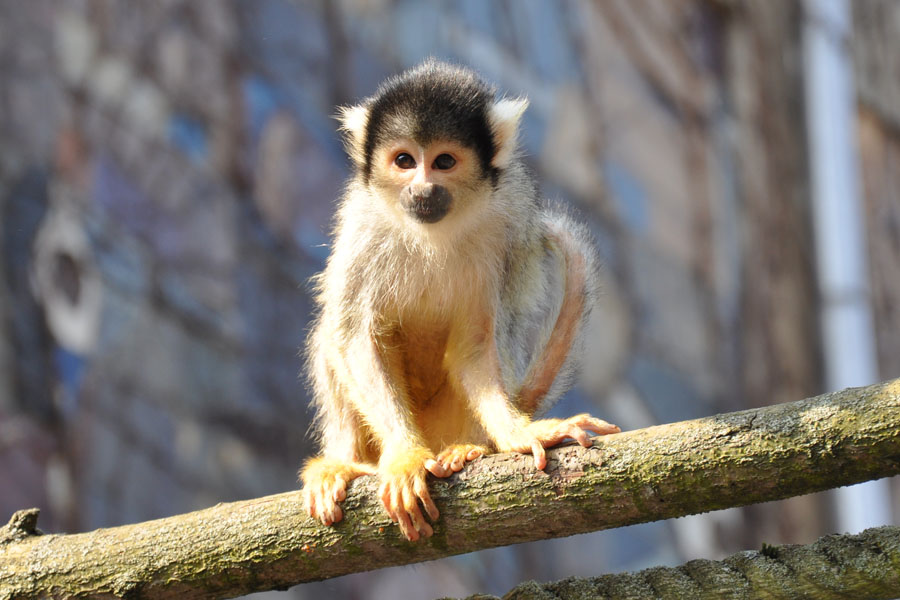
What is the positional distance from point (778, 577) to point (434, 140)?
223 centimetres

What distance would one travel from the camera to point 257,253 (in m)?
7.39

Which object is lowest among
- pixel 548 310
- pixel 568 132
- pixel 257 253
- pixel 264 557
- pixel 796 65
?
pixel 264 557

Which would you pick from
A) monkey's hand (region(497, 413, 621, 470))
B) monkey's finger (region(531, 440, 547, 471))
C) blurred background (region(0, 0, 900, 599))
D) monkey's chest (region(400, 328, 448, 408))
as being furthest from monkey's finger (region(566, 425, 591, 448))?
blurred background (region(0, 0, 900, 599))

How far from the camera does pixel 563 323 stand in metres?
4.46

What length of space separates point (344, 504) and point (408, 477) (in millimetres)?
237

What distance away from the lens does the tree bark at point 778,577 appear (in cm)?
265

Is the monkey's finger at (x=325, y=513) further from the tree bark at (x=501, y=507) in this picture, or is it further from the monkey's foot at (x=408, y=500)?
the monkey's foot at (x=408, y=500)

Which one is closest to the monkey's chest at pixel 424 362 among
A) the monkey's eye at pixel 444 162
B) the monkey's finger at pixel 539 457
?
the monkey's eye at pixel 444 162

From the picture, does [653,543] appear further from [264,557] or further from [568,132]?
[264,557]

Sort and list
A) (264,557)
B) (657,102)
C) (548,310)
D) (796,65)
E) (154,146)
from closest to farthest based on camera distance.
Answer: (264,557) < (548,310) < (154,146) < (657,102) < (796,65)

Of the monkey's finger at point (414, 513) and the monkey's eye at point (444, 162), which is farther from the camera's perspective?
the monkey's eye at point (444, 162)

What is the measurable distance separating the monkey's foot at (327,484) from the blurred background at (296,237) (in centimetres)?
286

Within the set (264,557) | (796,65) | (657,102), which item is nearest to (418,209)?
(264,557)

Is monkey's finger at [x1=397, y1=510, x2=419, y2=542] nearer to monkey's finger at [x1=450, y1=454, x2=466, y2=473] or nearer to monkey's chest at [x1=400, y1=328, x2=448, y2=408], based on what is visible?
monkey's finger at [x1=450, y1=454, x2=466, y2=473]
